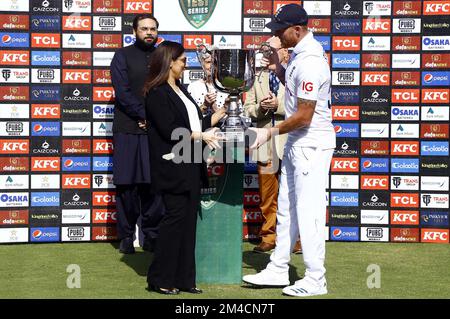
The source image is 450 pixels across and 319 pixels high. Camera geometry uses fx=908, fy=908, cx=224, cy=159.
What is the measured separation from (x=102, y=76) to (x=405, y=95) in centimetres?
300

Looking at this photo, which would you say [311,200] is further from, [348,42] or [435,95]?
[435,95]

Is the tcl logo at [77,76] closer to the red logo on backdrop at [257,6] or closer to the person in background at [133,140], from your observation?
the person in background at [133,140]

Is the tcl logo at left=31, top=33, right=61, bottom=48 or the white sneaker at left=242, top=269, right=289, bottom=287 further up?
the tcl logo at left=31, top=33, right=61, bottom=48

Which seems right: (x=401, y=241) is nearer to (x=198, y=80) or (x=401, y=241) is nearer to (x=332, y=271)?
(x=332, y=271)

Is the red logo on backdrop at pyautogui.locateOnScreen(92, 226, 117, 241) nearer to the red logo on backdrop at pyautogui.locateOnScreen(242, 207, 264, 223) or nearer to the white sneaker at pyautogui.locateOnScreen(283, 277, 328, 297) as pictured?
the red logo on backdrop at pyautogui.locateOnScreen(242, 207, 264, 223)

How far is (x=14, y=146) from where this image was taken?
28.9 feet

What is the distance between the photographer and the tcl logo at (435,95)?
8.99m

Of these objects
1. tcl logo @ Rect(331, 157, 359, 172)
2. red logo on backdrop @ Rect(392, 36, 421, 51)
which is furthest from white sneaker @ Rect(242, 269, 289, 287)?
red logo on backdrop @ Rect(392, 36, 421, 51)

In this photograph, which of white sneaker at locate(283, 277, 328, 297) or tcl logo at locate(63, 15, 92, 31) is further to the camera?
tcl logo at locate(63, 15, 92, 31)

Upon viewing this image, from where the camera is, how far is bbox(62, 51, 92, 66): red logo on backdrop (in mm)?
8805

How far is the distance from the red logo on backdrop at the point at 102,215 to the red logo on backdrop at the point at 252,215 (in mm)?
1305

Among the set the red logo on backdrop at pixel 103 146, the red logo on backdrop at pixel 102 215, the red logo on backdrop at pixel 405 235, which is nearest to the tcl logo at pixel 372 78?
the red logo on backdrop at pixel 405 235

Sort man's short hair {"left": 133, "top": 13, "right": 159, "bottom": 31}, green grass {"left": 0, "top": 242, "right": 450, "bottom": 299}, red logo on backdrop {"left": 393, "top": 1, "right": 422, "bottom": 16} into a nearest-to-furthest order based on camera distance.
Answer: green grass {"left": 0, "top": 242, "right": 450, "bottom": 299} < man's short hair {"left": 133, "top": 13, "right": 159, "bottom": 31} < red logo on backdrop {"left": 393, "top": 1, "right": 422, "bottom": 16}

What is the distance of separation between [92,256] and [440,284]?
3.12m
